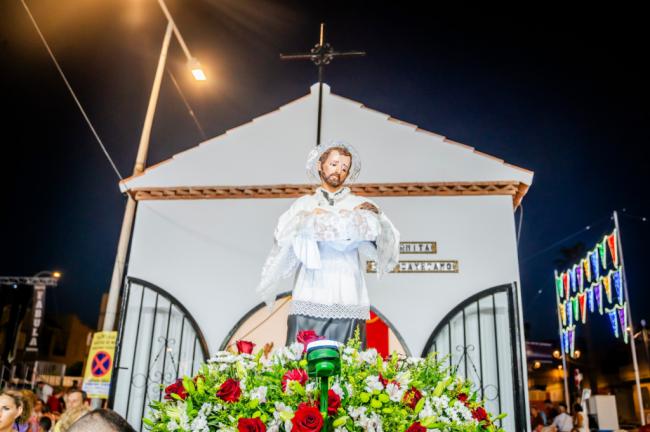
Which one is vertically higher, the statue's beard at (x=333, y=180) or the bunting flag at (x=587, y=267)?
the bunting flag at (x=587, y=267)

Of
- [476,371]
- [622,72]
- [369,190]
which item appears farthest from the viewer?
[622,72]

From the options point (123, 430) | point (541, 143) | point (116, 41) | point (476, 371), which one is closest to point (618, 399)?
point (541, 143)

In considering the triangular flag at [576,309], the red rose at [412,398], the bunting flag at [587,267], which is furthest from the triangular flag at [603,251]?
the red rose at [412,398]

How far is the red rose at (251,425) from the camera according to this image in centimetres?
171

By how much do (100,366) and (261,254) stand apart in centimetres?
234

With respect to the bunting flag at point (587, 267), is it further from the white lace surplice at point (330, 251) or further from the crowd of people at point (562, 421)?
the white lace surplice at point (330, 251)

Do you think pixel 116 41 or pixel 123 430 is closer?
pixel 123 430

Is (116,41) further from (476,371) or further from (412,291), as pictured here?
(476,371)

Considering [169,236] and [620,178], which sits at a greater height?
[620,178]

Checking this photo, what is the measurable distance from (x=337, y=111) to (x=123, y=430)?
5372 millimetres

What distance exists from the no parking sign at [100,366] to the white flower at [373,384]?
17.8 ft

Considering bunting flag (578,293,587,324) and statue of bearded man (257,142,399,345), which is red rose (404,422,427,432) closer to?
statue of bearded man (257,142,399,345)

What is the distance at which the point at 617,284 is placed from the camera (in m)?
12.6

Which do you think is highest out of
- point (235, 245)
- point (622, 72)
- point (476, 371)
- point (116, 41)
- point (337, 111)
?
point (622, 72)
